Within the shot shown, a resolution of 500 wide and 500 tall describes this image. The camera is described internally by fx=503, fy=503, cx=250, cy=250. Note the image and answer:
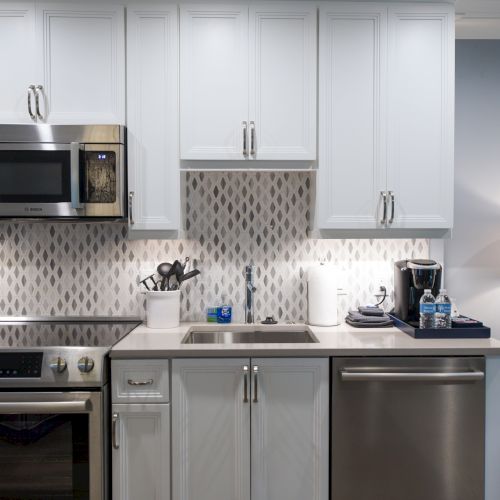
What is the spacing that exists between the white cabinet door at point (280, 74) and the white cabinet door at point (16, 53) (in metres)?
1.00

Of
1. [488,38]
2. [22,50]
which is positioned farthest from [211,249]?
[488,38]

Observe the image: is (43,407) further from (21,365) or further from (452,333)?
(452,333)

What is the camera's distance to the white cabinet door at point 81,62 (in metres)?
2.28

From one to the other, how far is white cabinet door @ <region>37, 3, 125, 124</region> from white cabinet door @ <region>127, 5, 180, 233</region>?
60mm

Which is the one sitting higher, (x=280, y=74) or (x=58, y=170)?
(x=280, y=74)

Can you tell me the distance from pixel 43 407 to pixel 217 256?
1.11 metres

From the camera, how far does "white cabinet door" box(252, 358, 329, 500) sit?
2.07 m

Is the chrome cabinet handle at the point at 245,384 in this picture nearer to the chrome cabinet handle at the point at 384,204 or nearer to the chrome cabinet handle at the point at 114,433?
the chrome cabinet handle at the point at 114,433

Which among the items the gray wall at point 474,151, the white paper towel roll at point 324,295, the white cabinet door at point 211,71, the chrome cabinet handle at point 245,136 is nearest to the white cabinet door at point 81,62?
the white cabinet door at point 211,71

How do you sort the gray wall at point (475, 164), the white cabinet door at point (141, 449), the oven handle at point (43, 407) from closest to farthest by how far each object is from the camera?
the oven handle at point (43, 407) → the white cabinet door at point (141, 449) → the gray wall at point (475, 164)

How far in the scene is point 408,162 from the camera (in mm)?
2328

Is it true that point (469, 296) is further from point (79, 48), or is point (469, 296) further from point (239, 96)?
point (79, 48)

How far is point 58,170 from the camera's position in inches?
88.1

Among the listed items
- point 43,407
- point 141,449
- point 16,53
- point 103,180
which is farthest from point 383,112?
point 43,407
